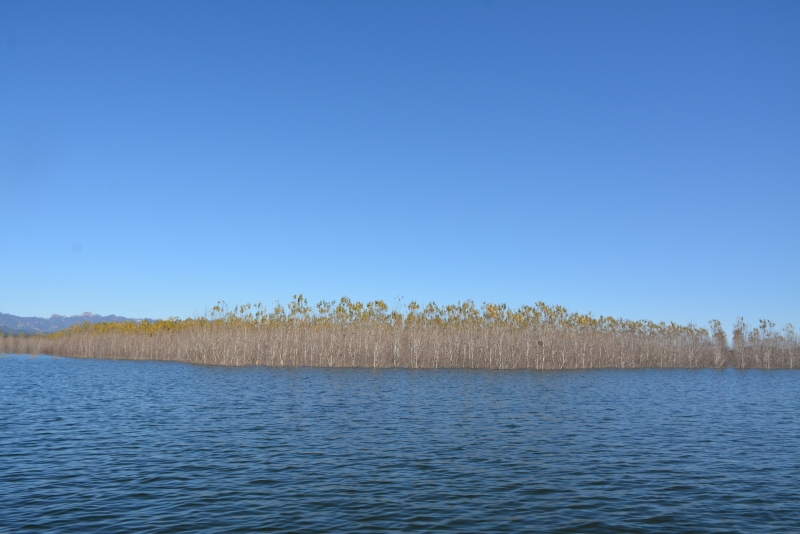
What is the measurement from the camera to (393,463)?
41.4 ft

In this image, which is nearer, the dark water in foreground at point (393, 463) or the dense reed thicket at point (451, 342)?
the dark water in foreground at point (393, 463)

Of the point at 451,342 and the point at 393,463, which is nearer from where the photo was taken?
the point at 393,463

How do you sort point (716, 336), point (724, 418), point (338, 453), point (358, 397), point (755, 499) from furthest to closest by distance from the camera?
1. point (716, 336)
2. point (358, 397)
3. point (724, 418)
4. point (338, 453)
5. point (755, 499)

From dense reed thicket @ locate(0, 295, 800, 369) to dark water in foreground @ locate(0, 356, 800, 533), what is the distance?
17.9 m

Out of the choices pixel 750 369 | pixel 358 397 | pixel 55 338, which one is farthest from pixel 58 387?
pixel 55 338

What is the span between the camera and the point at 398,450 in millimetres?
13977

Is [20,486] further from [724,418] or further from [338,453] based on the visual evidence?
[724,418]

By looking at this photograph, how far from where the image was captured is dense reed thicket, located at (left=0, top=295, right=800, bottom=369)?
43.6 meters

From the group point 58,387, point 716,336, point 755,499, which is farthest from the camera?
point 716,336

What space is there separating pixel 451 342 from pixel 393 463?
31.3m

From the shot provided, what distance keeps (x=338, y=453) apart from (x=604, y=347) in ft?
132

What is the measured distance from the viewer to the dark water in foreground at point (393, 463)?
29.3 ft

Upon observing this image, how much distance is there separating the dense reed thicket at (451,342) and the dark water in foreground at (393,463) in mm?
17876

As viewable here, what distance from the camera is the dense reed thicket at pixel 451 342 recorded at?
43625 millimetres
